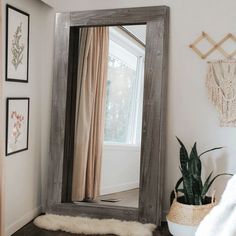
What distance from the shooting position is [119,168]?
2.94 metres

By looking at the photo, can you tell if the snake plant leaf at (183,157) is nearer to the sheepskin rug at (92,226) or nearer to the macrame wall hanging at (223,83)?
the macrame wall hanging at (223,83)

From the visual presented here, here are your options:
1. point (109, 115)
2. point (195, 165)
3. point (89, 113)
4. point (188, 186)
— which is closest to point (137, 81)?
point (109, 115)

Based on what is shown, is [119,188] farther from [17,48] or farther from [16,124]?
[17,48]

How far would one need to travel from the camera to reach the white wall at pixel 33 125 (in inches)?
104

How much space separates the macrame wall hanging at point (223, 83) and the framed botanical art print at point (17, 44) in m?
1.37

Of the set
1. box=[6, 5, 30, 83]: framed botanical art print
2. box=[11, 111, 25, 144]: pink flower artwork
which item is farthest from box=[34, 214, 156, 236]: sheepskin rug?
box=[6, 5, 30, 83]: framed botanical art print

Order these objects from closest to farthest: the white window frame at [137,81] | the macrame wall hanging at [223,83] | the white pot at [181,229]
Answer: the white pot at [181,229], the macrame wall hanging at [223,83], the white window frame at [137,81]

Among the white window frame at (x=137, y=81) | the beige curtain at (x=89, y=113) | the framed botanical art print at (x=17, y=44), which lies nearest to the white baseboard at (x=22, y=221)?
the beige curtain at (x=89, y=113)

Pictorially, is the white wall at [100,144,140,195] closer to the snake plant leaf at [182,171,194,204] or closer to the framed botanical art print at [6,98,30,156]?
the snake plant leaf at [182,171,194,204]

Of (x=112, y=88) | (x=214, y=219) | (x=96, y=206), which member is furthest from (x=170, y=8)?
(x=214, y=219)

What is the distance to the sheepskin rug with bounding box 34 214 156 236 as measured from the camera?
104 inches

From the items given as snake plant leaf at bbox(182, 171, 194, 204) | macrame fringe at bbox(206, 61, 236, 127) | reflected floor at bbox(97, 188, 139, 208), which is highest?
macrame fringe at bbox(206, 61, 236, 127)

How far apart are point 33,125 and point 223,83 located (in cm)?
155

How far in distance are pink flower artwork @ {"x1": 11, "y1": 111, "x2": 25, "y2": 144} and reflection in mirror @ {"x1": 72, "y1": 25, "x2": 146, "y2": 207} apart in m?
0.51
